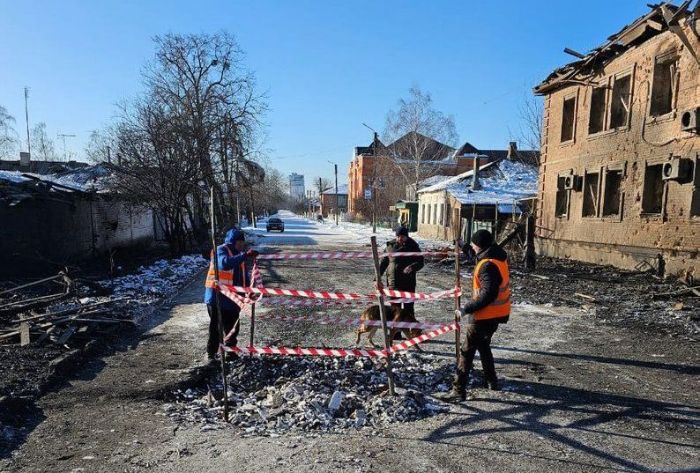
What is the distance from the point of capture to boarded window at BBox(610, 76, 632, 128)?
15758mm

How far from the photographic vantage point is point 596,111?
56.9 ft

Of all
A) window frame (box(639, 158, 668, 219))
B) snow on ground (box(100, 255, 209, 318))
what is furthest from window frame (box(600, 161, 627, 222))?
snow on ground (box(100, 255, 209, 318))

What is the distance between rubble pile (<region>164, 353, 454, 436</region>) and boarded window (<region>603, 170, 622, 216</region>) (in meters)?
13.3

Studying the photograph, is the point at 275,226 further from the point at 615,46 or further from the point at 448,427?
the point at 448,427

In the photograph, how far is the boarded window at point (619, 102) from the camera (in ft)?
51.7

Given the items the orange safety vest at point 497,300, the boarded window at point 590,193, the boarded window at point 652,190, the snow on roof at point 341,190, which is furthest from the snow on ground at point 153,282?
the snow on roof at point 341,190

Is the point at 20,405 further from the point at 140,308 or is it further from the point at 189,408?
the point at 140,308

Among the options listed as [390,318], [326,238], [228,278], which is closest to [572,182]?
[390,318]

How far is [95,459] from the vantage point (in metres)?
3.79

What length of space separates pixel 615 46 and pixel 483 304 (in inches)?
598

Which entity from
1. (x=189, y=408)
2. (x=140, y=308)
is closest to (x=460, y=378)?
(x=189, y=408)

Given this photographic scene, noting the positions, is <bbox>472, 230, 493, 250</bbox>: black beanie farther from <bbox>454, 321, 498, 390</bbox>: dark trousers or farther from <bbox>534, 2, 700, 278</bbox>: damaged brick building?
<bbox>534, 2, 700, 278</bbox>: damaged brick building

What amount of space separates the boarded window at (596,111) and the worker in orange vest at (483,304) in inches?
586

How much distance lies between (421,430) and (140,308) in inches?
279
